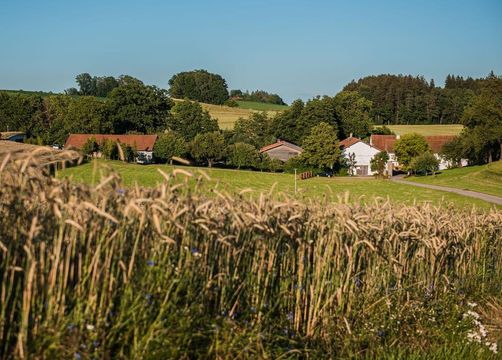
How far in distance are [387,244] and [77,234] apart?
401 cm

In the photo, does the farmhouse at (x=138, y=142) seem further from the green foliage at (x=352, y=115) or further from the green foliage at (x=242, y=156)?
the green foliage at (x=352, y=115)

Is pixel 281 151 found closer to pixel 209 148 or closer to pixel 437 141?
pixel 209 148

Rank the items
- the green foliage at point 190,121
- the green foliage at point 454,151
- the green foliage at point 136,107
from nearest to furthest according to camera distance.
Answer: the green foliage at point 454,151
the green foliage at point 136,107
the green foliage at point 190,121


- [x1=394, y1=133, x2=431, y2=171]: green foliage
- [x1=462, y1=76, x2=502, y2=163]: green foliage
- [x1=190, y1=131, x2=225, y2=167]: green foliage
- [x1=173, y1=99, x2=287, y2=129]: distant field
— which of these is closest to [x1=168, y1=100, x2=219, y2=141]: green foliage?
[x1=173, y1=99, x2=287, y2=129]: distant field

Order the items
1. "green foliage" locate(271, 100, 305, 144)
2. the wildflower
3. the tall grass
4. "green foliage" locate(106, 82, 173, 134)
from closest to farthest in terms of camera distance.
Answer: the tall grass, the wildflower, "green foliage" locate(106, 82, 173, 134), "green foliage" locate(271, 100, 305, 144)

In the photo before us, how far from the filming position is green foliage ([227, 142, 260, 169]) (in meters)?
97.9

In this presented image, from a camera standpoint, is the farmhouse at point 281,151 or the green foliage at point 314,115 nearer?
the farmhouse at point 281,151

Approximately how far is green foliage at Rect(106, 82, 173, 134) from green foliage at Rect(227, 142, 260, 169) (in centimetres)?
2391

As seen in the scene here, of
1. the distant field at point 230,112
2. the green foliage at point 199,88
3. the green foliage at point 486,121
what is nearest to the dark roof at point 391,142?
the green foliage at point 486,121

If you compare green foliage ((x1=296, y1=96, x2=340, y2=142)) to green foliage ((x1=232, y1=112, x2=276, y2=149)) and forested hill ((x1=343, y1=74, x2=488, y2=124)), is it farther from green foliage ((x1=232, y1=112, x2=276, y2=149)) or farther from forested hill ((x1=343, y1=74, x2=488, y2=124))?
forested hill ((x1=343, y1=74, x2=488, y2=124))

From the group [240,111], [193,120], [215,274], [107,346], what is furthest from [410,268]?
[240,111]

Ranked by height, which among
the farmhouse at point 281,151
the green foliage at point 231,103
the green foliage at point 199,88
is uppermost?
the green foliage at point 199,88

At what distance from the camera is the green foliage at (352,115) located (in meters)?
129

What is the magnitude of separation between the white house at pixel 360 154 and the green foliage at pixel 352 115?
17.1 m
